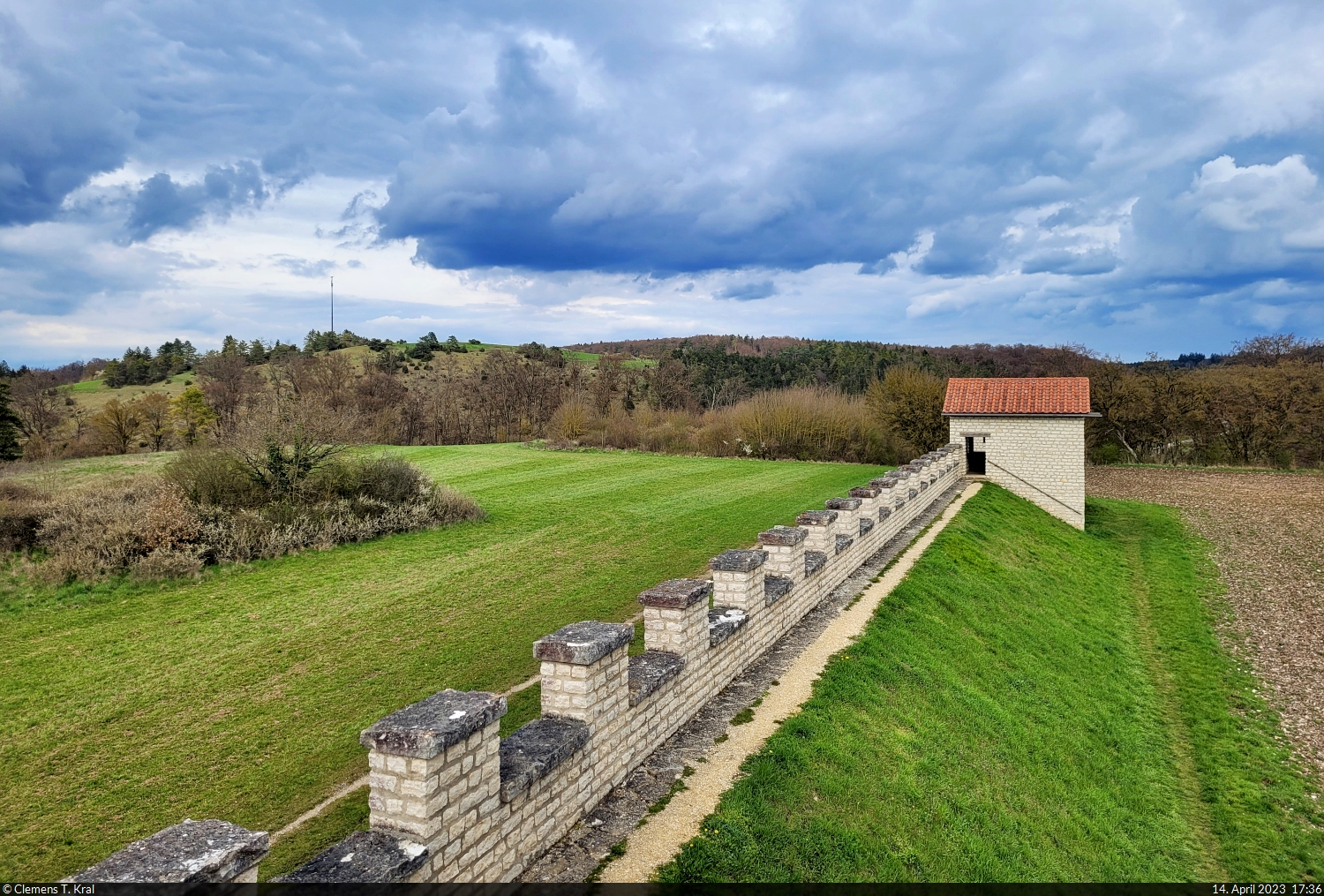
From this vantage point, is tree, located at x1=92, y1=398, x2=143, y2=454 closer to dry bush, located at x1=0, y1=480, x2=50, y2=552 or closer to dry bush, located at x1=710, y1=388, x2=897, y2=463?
dry bush, located at x1=0, y1=480, x2=50, y2=552

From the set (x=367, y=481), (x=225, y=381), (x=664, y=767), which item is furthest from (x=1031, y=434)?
(x=225, y=381)

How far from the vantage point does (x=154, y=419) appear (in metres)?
35.0

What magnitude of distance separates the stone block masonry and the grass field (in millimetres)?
842

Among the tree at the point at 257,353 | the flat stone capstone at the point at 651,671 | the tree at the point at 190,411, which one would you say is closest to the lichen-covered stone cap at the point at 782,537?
the flat stone capstone at the point at 651,671

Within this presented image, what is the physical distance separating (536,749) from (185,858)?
1.96 metres

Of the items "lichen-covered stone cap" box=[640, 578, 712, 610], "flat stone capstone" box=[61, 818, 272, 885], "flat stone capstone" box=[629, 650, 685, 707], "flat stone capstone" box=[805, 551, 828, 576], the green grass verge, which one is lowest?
the green grass verge

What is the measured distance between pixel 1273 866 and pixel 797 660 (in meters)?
5.37

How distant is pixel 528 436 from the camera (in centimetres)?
4862

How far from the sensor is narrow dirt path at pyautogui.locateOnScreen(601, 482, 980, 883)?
4312mm

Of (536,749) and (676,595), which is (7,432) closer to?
(676,595)

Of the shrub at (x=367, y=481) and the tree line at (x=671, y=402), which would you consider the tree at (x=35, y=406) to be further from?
the shrub at (x=367, y=481)

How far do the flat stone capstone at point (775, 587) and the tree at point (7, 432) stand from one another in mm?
28327

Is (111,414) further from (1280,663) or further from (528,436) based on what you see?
(1280,663)

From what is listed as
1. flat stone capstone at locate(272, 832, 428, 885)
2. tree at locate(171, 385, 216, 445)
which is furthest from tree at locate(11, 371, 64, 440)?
flat stone capstone at locate(272, 832, 428, 885)
